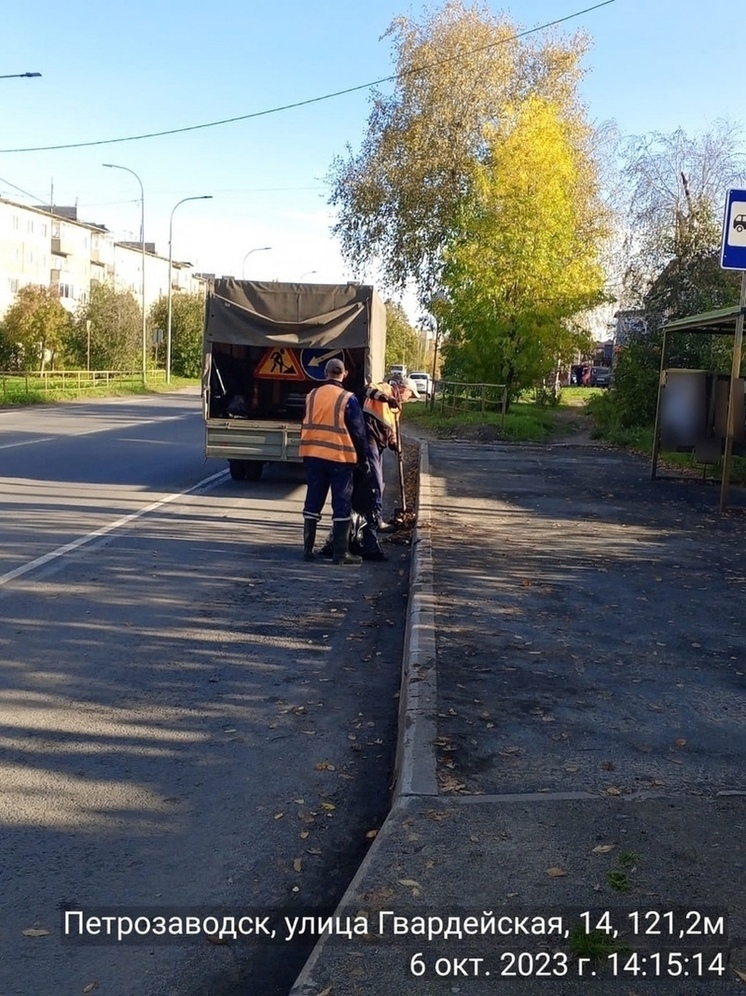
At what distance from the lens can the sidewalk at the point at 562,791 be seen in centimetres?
346

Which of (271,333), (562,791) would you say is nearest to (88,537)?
(271,333)

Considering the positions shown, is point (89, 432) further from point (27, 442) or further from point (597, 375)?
point (597, 375)

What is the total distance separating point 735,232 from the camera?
1216cm

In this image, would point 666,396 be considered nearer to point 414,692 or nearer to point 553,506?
point 553,506

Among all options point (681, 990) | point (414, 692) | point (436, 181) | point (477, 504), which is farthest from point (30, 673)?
point (436, 181)

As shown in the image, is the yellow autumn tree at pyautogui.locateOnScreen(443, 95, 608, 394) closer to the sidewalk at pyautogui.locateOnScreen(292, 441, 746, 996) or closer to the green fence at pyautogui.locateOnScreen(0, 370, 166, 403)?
the green fence at pyautogui.locateOnScreen(0, 370, 166, 403)

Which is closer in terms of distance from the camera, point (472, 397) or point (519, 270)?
point (519, 270)

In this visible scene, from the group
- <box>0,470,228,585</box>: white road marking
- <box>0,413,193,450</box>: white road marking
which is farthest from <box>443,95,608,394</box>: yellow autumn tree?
<box>0,470,228,585</box>: white road marking

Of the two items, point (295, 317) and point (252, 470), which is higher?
point (295, 317)

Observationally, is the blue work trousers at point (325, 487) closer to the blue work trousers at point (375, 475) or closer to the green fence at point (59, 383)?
the blue work trousers at point (375, 475)

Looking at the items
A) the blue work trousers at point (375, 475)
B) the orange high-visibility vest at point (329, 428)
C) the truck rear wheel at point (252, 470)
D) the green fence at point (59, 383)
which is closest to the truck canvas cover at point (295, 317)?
the truck rear wheel at point (252, 470)

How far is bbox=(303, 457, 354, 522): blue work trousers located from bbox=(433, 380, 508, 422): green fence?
19126 millimetres

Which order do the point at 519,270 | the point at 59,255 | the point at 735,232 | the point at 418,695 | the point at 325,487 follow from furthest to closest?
the point at 59,255
the point at 519,270
the point at 735,232
the point at 325,487
the point at 418,695

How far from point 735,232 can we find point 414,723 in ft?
28.0
